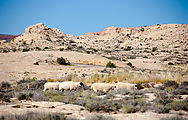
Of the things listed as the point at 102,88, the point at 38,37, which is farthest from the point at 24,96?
the point at 38,37

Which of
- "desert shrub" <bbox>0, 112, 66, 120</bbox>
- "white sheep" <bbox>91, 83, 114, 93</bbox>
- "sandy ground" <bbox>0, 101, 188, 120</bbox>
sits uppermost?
"white sheep" <bbox>91, 83, 114, 93</bbox>

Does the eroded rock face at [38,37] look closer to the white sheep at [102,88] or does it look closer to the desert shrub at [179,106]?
the white sheep at [102,88]

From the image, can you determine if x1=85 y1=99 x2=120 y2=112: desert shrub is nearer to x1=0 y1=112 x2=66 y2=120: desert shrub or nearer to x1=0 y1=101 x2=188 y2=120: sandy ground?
x1=0 y1=101 x2=188 y2=120: sandy ground

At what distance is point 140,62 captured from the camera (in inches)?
1750

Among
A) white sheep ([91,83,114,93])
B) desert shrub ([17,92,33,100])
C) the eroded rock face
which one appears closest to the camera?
desert shrub ([17,92,33,100])

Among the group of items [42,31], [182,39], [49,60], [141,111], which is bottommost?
[141,111]

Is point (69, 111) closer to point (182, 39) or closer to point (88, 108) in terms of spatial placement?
point (88, 108)

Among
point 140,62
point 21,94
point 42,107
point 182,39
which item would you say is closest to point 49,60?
point 140,62

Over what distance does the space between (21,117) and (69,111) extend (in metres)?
1.92

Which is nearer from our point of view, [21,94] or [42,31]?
[21,94]

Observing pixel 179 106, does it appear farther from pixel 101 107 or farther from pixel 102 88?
pixel 102 88

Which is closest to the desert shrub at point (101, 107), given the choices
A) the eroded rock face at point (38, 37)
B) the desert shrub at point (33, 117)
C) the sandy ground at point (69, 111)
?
the sandy ground at point (69, 111)

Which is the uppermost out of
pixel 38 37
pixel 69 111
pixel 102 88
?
pixel 38 37


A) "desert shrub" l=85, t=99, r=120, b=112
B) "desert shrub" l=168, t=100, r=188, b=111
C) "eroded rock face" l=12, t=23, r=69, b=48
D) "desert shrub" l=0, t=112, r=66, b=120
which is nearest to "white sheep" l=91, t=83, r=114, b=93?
"desert shrub" l=85, t=99, r=120, b=112
